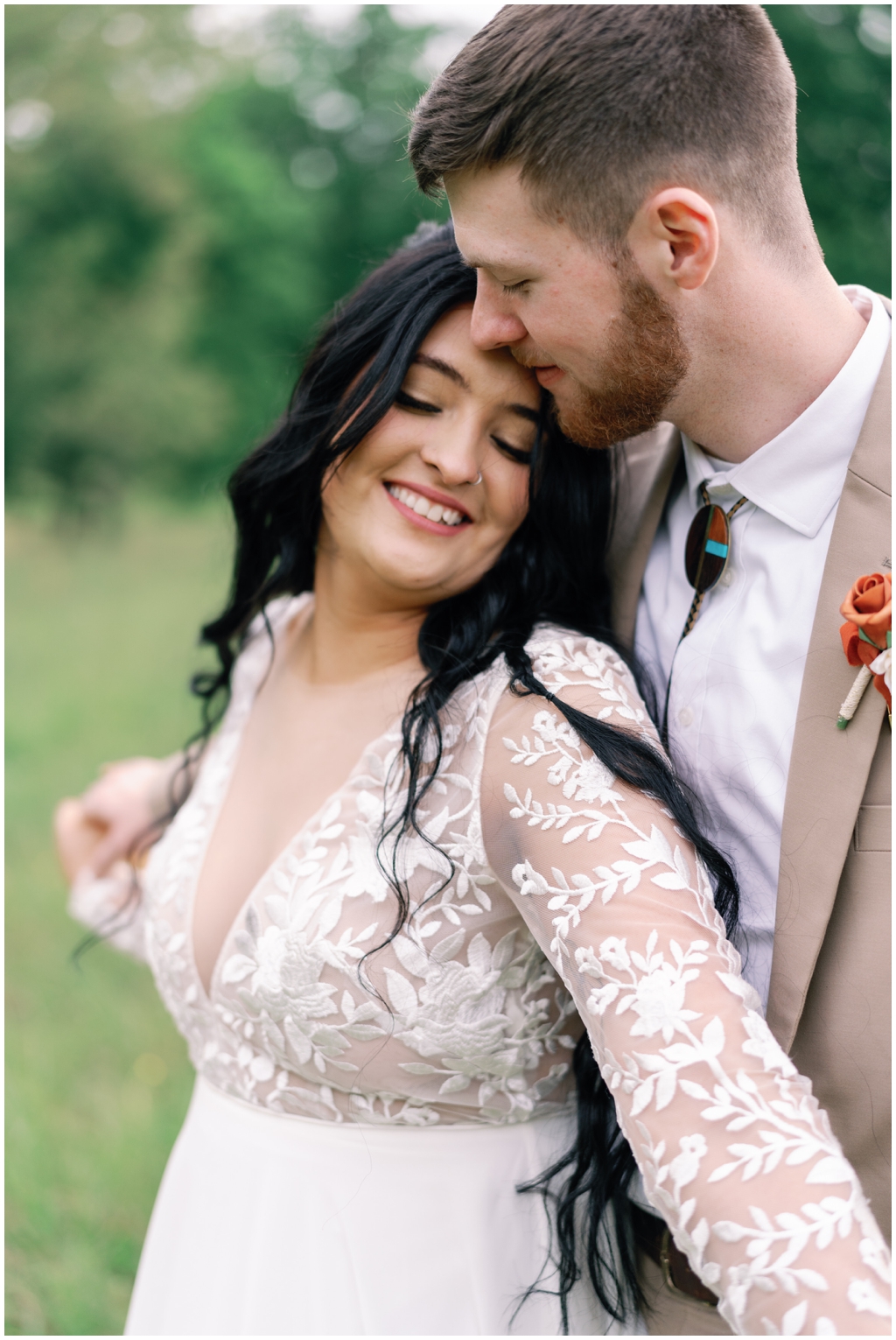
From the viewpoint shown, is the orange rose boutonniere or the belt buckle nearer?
the orange rose boutonniere

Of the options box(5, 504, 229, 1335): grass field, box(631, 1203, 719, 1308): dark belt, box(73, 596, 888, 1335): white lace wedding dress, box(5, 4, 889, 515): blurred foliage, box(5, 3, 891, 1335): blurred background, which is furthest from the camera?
box(5, 4, 889, 515): blurred foliage

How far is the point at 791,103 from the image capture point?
208cm

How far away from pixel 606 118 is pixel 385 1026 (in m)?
1.63

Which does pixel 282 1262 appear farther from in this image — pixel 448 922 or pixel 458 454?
pixel 458 454

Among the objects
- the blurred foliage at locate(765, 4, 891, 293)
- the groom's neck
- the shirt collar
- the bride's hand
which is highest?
the blurred foliage at locate(765, 4, 891, 293)

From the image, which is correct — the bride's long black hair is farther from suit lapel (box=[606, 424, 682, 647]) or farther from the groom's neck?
the groom's neck

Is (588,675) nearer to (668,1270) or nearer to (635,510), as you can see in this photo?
(635,510)

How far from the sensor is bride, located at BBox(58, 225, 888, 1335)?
167 centimetres

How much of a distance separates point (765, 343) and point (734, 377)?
0.08 meters

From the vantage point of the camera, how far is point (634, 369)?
205 centimetres

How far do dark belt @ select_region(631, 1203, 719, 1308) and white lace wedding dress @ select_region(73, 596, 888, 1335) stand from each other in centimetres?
16

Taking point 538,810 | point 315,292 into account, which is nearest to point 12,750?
point 538,810

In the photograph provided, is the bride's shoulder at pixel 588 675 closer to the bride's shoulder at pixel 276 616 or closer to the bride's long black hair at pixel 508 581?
the bride's long black hair at pixel 508 581

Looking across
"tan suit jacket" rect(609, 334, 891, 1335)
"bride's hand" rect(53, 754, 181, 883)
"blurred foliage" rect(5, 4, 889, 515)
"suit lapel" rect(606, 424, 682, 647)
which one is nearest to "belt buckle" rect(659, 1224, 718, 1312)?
"tan suit jacket" rect(609, 334, 891, 1335)
